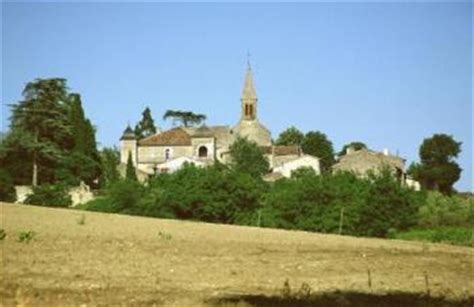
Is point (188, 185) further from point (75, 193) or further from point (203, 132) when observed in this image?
point (203, 132)

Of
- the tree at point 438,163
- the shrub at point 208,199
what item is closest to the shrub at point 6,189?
the shrub at point 208,199

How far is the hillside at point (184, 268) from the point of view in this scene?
13195mm

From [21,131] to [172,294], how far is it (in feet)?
209

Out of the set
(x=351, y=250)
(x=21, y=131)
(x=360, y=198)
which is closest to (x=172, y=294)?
(x=351, y=250)

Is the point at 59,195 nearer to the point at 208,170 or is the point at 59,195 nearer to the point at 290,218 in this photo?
the point at 208,170

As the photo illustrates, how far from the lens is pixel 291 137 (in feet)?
429

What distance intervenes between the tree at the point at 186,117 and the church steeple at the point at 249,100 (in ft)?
105

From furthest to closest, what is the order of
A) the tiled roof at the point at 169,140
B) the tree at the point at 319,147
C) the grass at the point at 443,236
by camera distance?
the tree at the point at 319,147
the tiled roof at the point at 169,140
the grass at the point at 443,236

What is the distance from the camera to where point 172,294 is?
42.7 feet

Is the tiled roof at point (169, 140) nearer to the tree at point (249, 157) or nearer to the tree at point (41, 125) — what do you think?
the tree at point (249, 157)

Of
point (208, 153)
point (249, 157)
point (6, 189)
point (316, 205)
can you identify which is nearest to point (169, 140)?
point (208, 153)

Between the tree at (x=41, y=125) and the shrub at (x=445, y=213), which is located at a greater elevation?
the tree at (x=41, y=125)

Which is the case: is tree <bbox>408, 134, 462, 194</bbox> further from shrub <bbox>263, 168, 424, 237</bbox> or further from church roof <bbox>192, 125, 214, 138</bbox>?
shrub <bbox>263, 168, 424, 237</bbox>

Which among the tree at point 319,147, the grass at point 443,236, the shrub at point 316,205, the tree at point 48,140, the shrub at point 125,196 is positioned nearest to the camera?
the grass at point 443,236
